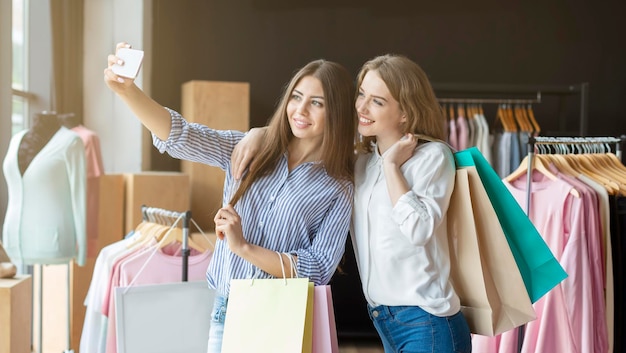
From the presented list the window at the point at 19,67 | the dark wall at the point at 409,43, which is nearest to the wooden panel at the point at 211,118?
the dark wall at the point at 409,43

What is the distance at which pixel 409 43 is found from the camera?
6.26 m

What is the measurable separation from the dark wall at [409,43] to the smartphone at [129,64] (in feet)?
14.7

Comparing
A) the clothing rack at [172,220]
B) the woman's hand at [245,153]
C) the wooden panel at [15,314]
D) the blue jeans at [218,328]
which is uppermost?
the woman's hand at [245,153]

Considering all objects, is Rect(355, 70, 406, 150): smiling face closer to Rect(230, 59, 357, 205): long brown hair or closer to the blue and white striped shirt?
Rect(230, 59, 357, 205): long brown hair

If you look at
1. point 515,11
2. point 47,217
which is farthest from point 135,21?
point 515,11

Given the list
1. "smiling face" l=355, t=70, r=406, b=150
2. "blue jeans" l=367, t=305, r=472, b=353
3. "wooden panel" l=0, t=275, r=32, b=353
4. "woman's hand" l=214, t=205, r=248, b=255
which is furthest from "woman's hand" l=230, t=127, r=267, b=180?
"wooden panel" l=0, t=275, r=32, b=353

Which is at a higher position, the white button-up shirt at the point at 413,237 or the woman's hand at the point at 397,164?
the woman's hand at the point at 397,164

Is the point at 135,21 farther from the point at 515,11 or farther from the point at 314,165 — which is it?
the point at 314,165

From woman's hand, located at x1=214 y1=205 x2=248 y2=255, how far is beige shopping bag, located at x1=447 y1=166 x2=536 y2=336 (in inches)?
21.8

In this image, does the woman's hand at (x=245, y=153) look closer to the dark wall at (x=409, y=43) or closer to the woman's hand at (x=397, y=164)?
the woman's hand at (x=397, y=164)

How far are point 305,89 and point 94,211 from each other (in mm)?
2311

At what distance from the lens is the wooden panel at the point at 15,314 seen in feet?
7.80

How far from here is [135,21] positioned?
5.68m

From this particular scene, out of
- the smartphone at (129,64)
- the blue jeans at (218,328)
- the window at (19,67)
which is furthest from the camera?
the window at (19,67)
